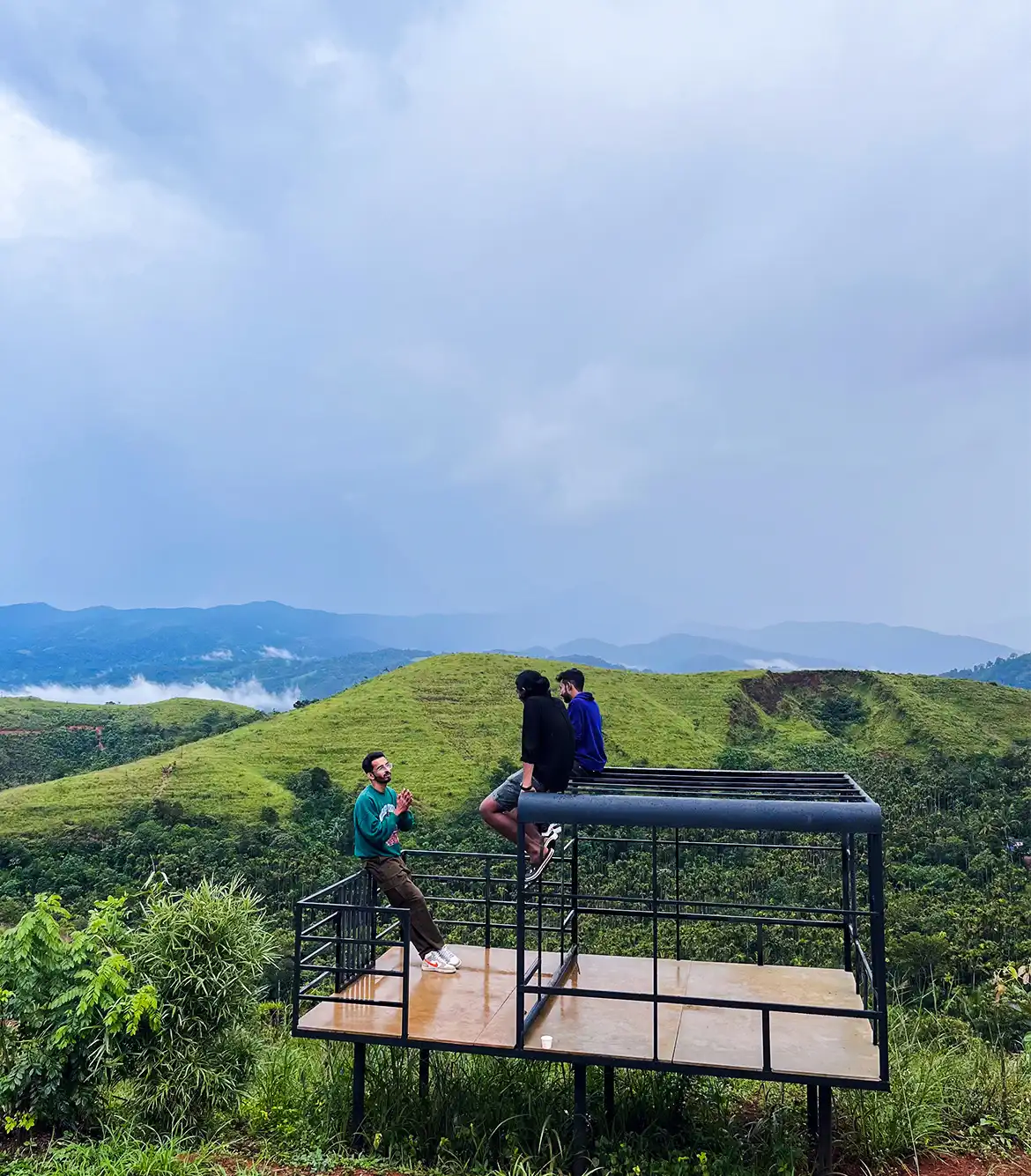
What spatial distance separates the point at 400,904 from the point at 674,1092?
265cm

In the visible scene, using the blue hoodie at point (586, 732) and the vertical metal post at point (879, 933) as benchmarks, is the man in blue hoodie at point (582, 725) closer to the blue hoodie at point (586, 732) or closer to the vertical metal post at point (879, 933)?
the blue hoodie at point (586, 732)

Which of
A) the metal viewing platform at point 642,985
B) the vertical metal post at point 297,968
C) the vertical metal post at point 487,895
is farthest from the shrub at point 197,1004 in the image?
the vertical metal post at point 487,895

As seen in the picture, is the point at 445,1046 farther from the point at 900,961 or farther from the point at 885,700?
the point at 885,700

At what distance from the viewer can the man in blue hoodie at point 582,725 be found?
319 inches

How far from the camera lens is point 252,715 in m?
69.4

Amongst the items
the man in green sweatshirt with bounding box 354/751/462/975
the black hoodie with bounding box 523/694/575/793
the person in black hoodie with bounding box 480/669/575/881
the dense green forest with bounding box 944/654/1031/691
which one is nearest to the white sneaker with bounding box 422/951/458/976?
the man in green sweatshirt with bounding box 354/751/462/975

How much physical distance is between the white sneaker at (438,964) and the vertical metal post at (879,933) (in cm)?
356

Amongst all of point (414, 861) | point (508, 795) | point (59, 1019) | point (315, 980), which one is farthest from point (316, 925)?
point (414, 861)

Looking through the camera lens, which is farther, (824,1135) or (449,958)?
(449,958)

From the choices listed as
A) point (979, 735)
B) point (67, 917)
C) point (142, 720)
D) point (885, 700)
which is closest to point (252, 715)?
point (142, 720)

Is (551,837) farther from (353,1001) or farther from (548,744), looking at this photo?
(353,1001)

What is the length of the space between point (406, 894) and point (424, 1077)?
1463mm

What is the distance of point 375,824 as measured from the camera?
7.83 metres

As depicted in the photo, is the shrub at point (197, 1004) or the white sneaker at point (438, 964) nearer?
the shrub at point (197, 1004)
